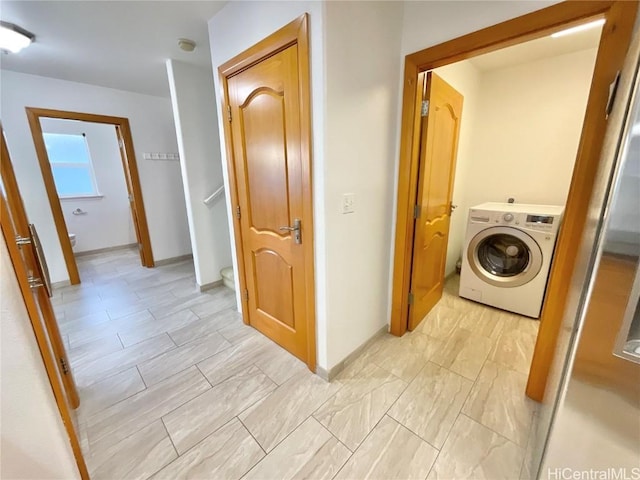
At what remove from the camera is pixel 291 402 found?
1.46 m

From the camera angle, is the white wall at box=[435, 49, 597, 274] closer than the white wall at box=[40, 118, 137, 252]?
Yes

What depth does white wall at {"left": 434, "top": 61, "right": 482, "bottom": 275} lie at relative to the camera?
239 centimetres

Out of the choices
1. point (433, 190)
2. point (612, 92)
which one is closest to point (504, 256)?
point (433, 190)

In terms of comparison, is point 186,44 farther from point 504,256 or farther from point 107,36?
point 504,256

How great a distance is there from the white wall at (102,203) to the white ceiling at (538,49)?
528 cm

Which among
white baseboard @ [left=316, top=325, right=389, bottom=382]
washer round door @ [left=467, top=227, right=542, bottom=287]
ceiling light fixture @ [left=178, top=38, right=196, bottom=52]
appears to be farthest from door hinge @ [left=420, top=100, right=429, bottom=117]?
ceiling light fixture @ [left=178, top=38, right=196, bottom=52]

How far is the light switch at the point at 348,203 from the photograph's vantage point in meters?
1.44

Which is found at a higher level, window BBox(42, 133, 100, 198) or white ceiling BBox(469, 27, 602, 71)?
white ceiling BBox(469, 27, 602, 71)

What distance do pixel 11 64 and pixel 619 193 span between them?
4.28 meters

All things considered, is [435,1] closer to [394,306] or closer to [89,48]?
[394,306]

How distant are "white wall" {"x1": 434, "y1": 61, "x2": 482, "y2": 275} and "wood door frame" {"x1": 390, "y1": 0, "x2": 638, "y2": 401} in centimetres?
86

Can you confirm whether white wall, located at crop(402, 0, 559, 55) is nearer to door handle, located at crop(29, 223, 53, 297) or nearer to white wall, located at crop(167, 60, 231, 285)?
white wall, located at crop(167, 60, 231, 285)

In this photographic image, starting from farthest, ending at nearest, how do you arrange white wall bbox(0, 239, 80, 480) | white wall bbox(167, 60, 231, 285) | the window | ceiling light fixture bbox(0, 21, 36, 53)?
the window < white wall bbox(167, 60, 231, 285) < ceiling light fixture bbox(0, 21, 36, 53) < white wall bbox(0, 239, 80, 480)

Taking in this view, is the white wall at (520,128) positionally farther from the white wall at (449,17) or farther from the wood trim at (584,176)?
the wood trim at (584,176)
